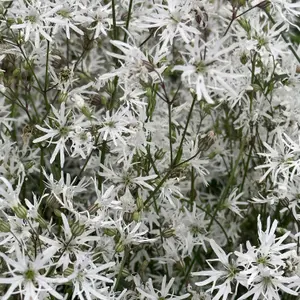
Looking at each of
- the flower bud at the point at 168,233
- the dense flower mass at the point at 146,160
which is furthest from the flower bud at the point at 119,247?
the flower bud at the point at 168,233

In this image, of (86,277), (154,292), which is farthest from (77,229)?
(154,292)

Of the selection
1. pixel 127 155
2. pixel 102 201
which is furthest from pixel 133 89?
pixel 102 201

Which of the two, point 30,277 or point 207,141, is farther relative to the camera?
point 207,141

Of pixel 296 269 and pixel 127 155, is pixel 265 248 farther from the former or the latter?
pixel 127 155

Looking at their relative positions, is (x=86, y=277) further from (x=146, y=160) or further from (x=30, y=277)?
(x=146, y=160)

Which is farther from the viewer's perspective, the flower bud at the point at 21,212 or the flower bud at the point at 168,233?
the flower bud at the point at 168,233

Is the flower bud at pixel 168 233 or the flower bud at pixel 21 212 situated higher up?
the flower bud at pixel 21 212

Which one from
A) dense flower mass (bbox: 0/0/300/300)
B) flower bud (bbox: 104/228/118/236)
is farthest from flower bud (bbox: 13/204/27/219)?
flower bud (bbox: 104/228/118/236)

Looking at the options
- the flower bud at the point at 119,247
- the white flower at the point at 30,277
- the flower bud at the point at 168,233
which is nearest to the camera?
the white flower at the point at 30,277

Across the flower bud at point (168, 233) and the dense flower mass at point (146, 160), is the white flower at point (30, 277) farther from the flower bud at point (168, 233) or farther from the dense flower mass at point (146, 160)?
the flower bud at point (168, 233)
